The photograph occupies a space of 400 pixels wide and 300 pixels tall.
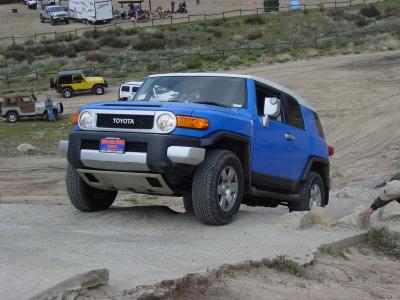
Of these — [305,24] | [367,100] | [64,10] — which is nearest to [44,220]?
[367,100]

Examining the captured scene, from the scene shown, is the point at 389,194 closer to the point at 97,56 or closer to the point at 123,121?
the point at 123,121

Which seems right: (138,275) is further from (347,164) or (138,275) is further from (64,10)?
(64,10)

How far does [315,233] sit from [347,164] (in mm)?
15894

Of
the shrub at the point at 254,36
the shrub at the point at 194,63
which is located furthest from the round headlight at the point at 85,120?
the shrub at the point at 254,36

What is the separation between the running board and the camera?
817 centimetres

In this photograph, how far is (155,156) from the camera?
6750 millimetres

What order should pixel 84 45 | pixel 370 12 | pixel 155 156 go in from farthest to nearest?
pixel 370 12
pixel 84 45
pixel 155 156

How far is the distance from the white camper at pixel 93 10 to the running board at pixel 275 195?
71191mm

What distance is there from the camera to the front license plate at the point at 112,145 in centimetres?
695

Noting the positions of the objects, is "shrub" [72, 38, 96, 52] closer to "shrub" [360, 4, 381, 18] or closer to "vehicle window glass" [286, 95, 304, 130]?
"shrub" [360, 4, 381, 18]

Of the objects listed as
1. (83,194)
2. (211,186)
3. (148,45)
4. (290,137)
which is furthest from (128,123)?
(148,45)

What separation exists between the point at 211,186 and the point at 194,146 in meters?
0.46

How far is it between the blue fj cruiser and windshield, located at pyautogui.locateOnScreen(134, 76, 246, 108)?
0.01 meters

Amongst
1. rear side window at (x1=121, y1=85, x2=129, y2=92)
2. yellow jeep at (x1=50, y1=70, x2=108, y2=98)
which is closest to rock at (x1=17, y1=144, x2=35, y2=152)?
rear side window at (x1=121, y1=85, x2=129, y2=92)
